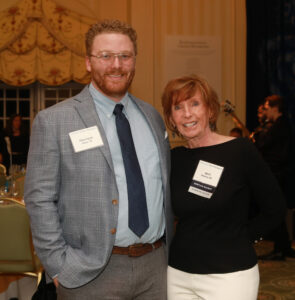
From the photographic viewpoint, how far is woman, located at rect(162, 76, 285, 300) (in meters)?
1.72

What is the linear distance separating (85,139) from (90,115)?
110mm

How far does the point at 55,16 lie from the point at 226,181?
6.23 meters

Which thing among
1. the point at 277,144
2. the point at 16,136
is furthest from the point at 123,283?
the point at 16,136

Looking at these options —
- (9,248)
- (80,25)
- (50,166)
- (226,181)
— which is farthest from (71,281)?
(80,25)

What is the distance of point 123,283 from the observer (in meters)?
1.68

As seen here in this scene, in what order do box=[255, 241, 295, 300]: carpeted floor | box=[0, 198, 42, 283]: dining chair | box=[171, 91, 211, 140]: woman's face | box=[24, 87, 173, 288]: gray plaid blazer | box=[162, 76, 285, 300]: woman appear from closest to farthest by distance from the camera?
box=[24, 87, 173, 288]: gray plaid blazer → box=[162, 76, 285, 300]: woman → box=[171, 91, 211, 140]: woman's face → box=[0, 198, 42, 283]: dining chair → box=[255, 241, 295, 300]: carpeted floor

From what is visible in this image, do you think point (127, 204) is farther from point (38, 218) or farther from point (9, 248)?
point (9, 248)

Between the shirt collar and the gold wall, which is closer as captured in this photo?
the shirt collar

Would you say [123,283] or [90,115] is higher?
[90,115]

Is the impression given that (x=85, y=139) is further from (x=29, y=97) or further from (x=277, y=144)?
(x=29, y=97)

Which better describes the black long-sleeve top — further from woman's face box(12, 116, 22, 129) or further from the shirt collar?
woman's face box(12, 116, 22, 129)

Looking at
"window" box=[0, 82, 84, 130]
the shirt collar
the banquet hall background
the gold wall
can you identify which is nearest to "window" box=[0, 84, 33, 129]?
"window" box=[0, 82, 84, 130]

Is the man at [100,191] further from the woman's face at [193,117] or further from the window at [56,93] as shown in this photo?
the window at [56,93]

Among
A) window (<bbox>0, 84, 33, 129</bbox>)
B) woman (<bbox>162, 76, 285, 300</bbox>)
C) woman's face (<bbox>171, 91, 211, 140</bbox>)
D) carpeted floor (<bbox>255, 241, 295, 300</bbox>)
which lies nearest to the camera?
woman (<bbox>162, 76, 285, 300</bbox>)
